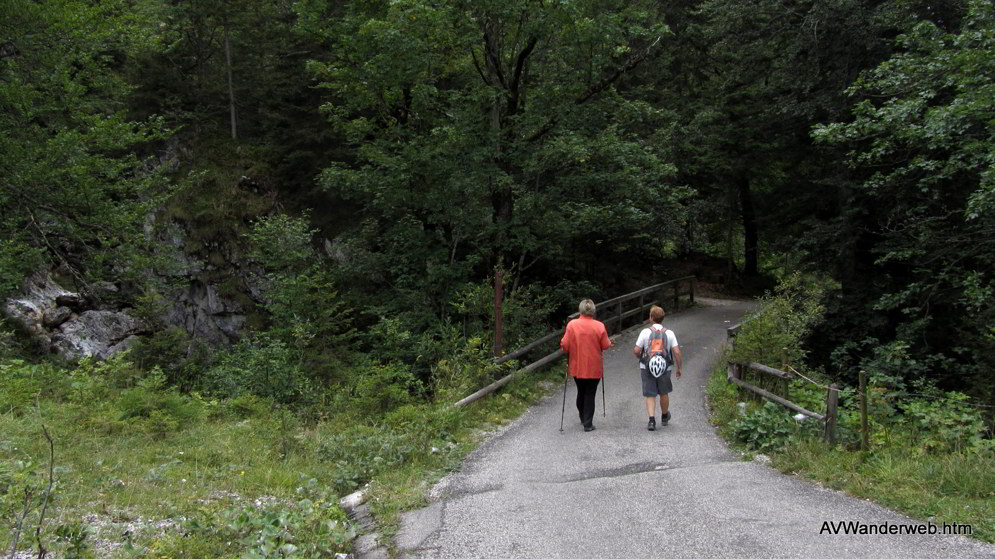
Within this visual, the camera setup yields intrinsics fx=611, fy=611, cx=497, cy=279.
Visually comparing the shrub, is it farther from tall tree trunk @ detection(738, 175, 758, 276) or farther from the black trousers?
tall tree trunk @ detection(738, 175, 758, 276)

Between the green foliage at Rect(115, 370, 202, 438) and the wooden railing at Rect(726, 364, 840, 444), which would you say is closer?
the wooden railing at Rect(726, 364, 840, 444)

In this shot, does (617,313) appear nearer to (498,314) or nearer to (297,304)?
(498,314)

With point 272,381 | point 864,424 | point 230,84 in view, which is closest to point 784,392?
point 864,424

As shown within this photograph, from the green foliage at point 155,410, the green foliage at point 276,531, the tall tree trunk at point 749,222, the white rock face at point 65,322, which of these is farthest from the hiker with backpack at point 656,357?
the tall tree trunk at point 749,222

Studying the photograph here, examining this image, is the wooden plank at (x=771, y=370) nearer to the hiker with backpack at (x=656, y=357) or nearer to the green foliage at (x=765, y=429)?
the green foliage at (x=765, y=429)

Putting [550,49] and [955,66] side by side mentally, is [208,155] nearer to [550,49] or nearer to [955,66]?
[550,49]

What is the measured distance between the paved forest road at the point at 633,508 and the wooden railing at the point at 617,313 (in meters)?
2.11

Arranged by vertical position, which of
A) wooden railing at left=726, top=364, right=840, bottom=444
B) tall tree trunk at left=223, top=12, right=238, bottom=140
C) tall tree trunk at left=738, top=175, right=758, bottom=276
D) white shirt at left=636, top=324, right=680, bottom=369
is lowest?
wooden railing at left=726, top=364, right=840, bottom=444

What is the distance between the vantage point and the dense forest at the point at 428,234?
273 inches

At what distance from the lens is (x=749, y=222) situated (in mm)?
26422

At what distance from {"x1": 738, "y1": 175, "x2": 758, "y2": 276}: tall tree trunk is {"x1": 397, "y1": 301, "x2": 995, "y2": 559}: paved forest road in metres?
19.9

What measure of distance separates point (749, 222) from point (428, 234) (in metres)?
16.8

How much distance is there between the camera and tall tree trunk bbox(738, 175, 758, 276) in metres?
25.6

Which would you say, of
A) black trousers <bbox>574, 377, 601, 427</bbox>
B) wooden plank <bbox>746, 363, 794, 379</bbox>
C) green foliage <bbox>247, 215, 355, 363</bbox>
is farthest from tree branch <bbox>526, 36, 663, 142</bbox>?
black trousers <bbox>574, 377, 601, 427</bbox>
